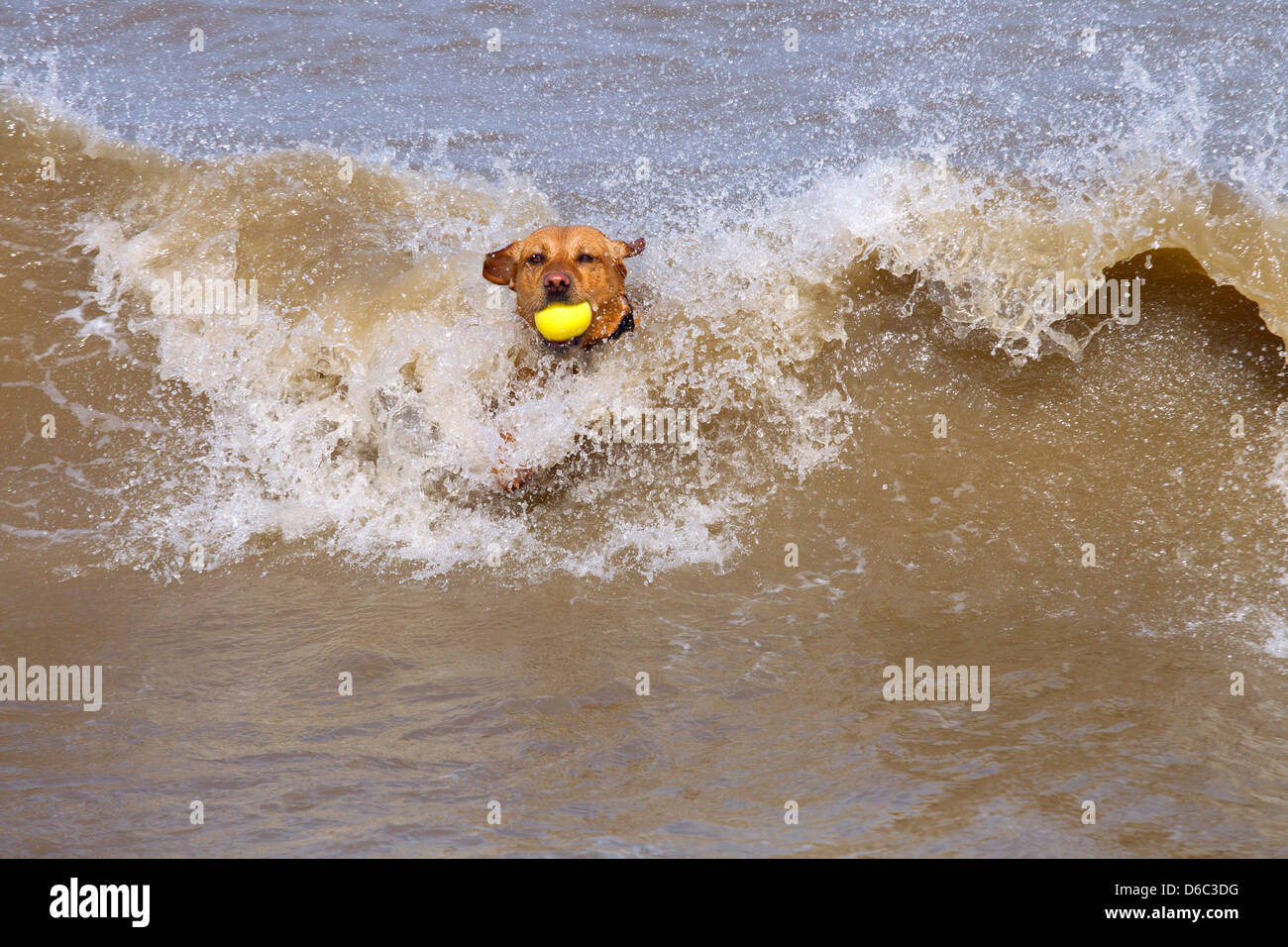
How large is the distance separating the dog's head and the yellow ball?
0.03 m

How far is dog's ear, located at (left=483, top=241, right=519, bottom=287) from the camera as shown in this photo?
15.1 ft

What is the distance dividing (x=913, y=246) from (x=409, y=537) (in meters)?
2.87

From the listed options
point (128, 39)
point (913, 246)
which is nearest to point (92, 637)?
point (913, 246)

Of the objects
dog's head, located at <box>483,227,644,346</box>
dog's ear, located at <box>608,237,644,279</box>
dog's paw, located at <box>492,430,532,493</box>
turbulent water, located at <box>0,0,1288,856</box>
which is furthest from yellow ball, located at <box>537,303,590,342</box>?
dog's paw, located at <box>492,430,532,493</box>

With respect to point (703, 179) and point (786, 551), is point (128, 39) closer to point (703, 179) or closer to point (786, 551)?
point (703, 179)

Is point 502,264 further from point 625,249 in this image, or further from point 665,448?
point 665,448

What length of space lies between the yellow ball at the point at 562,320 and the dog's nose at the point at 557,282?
A: 9cm

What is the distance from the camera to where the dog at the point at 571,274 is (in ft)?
14.4

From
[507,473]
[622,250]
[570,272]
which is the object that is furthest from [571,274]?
[507,473]

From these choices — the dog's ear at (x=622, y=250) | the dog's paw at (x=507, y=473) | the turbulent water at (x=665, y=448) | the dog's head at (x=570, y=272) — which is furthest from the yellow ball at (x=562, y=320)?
the dog's paw at (x=507, y=473)

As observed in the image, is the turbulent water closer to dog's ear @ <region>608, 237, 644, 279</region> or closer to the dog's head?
the dog's head

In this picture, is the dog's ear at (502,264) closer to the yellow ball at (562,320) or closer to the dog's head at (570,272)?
the dog's head at (570,272)

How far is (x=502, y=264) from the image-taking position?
15.2 ft

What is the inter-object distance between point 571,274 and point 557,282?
11cm
